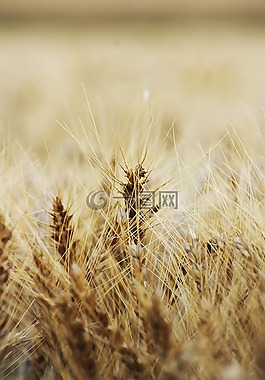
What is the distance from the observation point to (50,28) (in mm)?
14250

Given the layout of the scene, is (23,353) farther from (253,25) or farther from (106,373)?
(253,25)

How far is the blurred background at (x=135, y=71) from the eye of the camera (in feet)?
11.8
